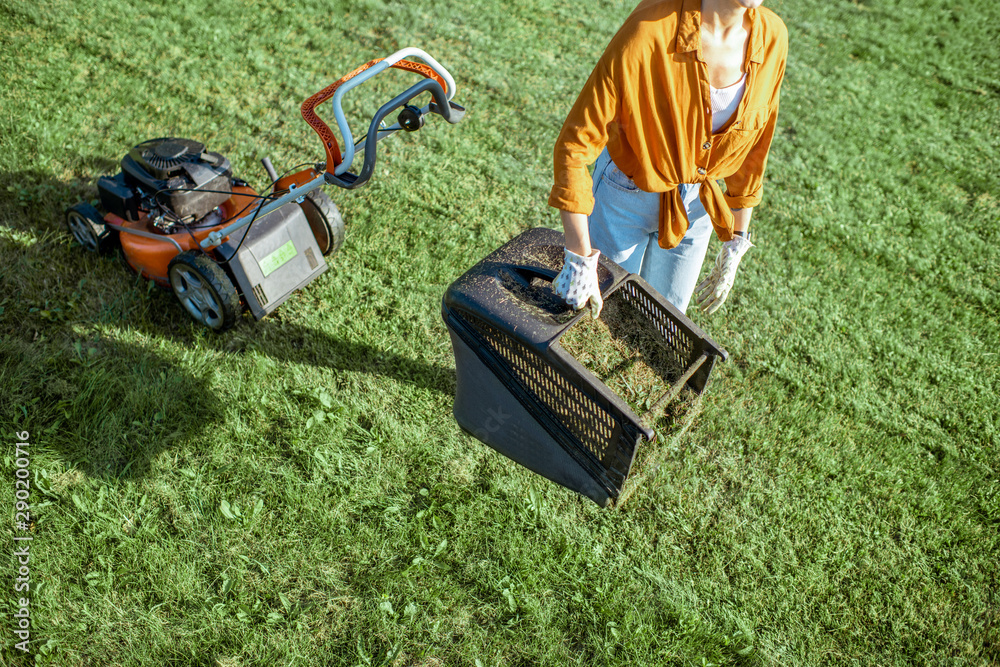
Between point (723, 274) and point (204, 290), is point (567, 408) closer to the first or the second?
point (723, 274)

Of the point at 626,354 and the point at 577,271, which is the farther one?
the point at 626,354

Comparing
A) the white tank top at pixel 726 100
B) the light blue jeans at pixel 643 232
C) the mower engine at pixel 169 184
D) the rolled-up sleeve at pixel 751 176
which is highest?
the white tank top at pixel 726 100

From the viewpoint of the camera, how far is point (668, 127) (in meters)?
2.19

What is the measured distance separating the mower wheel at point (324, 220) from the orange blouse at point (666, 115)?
2.01m

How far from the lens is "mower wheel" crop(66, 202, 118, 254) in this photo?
370cm

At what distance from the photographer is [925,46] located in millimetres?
7262

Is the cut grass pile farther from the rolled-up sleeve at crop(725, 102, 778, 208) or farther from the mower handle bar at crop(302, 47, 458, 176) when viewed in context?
the mower handle bar at crop(302, 47, 458, 176)

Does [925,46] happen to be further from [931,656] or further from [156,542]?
[156,542]

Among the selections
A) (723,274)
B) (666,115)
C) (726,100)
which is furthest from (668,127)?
(723,274)

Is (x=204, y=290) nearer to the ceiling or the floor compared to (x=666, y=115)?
nearer to the floor

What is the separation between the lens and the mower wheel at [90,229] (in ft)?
12.1

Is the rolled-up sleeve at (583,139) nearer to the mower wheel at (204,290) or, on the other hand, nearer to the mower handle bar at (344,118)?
the mower handle bar at (344,118)

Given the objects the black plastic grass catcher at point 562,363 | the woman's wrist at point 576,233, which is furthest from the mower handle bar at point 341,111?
the woman's wrist at point 576,233

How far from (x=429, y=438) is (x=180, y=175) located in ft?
6.41
